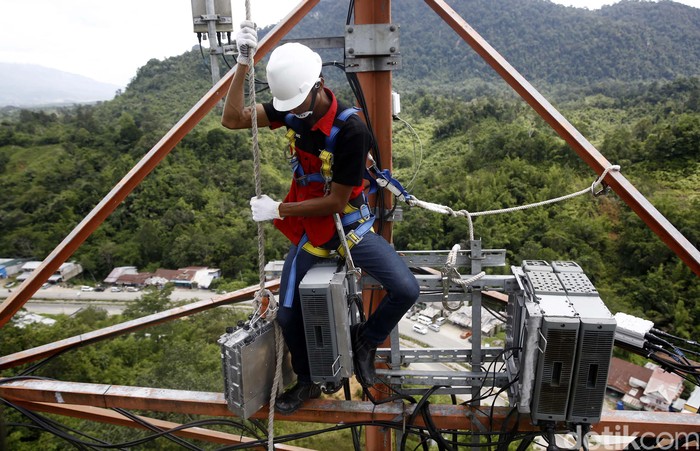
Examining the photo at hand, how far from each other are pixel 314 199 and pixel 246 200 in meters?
41.5

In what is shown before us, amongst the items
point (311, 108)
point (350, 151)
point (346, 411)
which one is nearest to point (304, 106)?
point (311, 108)

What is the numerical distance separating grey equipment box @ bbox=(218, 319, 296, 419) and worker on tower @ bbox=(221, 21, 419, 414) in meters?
0.12

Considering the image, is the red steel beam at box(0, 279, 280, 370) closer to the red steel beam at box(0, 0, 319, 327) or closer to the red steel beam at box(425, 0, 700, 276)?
the red steel beam at box(0, 0, 319, 327)

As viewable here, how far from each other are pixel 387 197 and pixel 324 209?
3.18 feet

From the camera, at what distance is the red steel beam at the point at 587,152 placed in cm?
252

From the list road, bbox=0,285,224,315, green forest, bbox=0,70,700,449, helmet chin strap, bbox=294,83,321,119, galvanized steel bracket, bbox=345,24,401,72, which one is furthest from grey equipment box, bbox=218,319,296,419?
road, bbox=0,285,224,315

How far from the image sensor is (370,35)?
303 cm

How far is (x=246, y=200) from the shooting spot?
42.8 m

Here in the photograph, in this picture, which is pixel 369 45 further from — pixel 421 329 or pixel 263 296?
pixel 421 329

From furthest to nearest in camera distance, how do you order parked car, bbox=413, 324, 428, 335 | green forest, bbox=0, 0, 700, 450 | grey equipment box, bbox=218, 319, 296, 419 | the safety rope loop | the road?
the road → parked car, bbox=413, 324, 428, 335 → green forest, bbox=0, 0, 700, 450 → the safety rope loop → grey equipment box, bbox=218, 319, 296, 419

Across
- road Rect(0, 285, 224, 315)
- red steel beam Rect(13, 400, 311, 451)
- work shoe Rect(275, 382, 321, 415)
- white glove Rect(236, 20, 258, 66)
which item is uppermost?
white glove Rect(236, 20, 258, 66)

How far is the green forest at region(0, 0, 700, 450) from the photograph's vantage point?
2245cm

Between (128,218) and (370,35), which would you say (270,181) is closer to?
(128,218)

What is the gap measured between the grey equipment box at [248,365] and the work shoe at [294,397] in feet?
0.30
